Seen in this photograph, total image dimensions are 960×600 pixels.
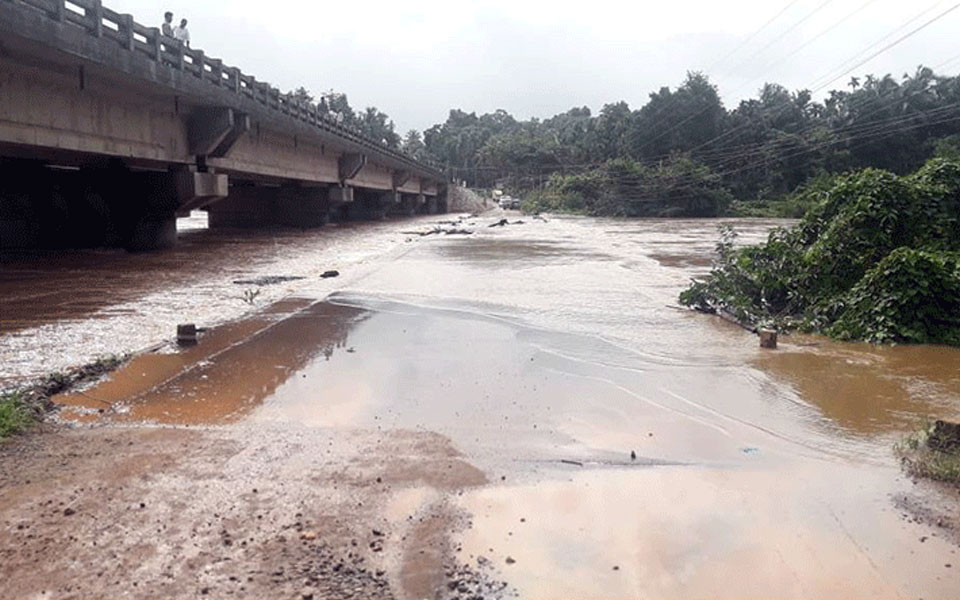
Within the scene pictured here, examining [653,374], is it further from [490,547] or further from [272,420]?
[490,547]

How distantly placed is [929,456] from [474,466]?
128 inches

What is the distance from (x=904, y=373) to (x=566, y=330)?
421 centimetres

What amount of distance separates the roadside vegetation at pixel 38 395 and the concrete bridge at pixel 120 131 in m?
7.60

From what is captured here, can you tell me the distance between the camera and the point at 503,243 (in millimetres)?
29703

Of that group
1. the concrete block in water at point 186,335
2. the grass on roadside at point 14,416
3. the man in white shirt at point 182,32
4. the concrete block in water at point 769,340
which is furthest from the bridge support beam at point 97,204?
the concrete block in water at point 769,340

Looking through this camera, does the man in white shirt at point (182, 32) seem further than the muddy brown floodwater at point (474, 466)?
Yes

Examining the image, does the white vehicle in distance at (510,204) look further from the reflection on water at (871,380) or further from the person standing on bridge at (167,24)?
the reflection on water at (871,380)

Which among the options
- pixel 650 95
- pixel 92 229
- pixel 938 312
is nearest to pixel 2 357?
pixel 938 312

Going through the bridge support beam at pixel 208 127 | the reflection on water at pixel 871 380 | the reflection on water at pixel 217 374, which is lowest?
the reflection on water at pixel 871 380

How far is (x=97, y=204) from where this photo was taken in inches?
914

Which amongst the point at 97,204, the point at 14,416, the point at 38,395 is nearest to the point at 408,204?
the point at 97,204

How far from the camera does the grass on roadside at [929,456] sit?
4987mm

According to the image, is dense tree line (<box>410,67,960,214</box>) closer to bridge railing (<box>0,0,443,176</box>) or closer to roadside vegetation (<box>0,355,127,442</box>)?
bridge railing (<box>0,0,443,176</box>)

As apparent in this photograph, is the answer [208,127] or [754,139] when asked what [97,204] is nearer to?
[208,127]
